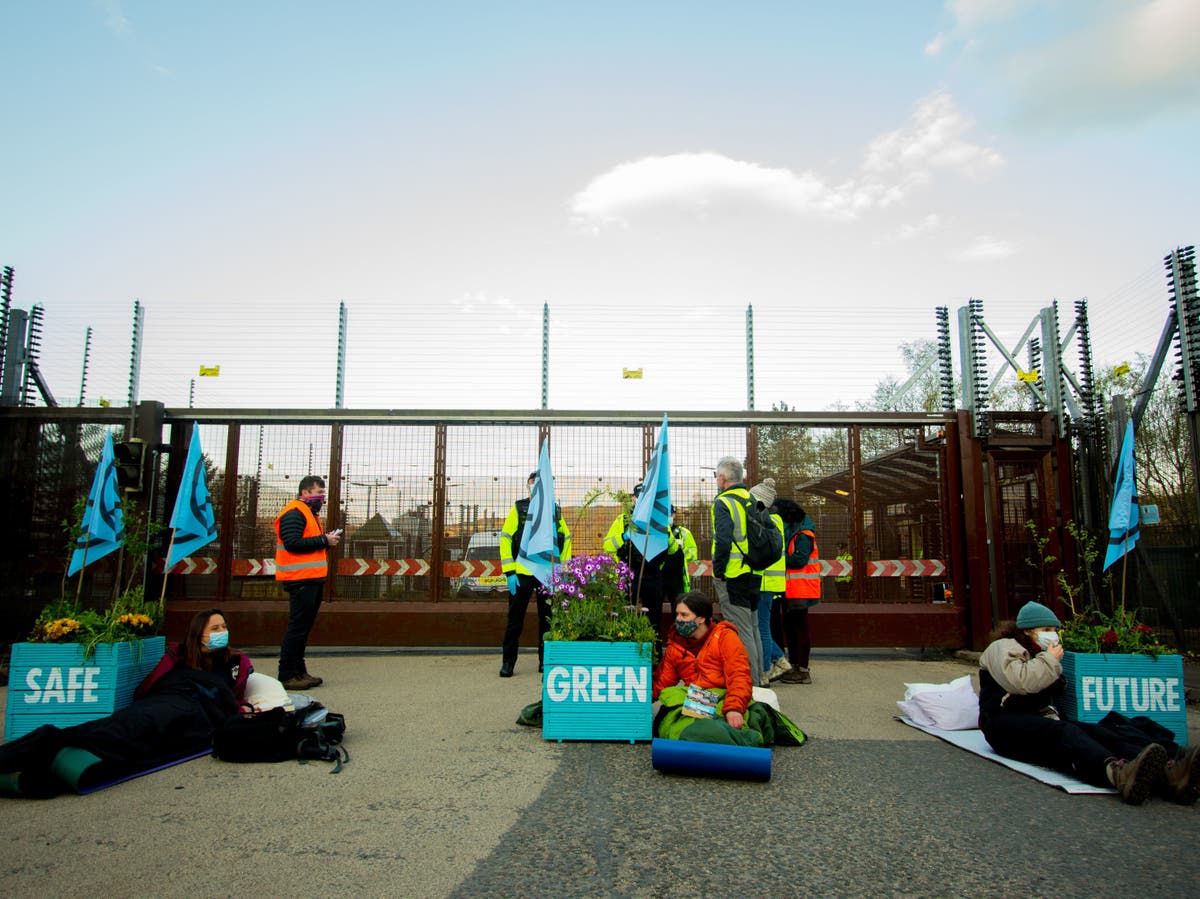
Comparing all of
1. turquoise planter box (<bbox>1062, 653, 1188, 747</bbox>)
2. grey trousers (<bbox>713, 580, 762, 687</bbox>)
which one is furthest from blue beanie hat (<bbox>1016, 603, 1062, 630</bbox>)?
grey trousers (<bbox>713, 580, 762, 687</bbox>)

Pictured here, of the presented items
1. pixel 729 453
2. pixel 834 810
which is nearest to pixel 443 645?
pixel 729 453

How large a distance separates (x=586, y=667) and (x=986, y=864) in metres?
2.93

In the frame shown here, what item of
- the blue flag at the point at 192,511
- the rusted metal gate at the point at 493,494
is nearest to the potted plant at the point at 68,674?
the blue flag at the point at 192,511

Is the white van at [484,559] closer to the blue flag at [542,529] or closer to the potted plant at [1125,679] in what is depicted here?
the blue flag at [542,529]

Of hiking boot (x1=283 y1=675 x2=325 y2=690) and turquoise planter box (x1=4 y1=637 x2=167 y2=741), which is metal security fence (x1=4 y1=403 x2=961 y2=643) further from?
turquoise planter box (x1=4 y1=637 x2=167 y2=741)

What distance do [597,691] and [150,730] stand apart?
282 centimetres

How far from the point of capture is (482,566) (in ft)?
36.1

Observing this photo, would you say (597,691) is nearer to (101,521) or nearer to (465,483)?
(101,521)

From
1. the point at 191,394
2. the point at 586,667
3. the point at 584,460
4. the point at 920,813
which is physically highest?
the point at 191,394

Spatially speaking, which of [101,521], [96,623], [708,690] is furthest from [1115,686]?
[101,521]

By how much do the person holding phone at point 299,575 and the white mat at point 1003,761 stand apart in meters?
5.45

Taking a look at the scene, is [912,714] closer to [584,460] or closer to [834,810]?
[834,810]

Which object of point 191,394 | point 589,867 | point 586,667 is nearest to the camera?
point 589,867

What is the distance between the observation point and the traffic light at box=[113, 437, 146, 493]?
10.5 m
